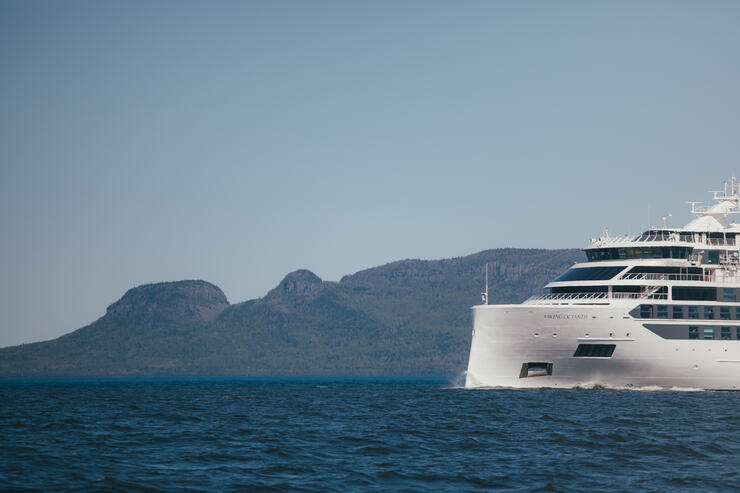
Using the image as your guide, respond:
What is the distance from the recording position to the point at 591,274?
206ft

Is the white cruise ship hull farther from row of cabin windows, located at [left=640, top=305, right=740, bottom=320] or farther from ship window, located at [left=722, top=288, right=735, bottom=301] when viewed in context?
ship window, located at [left=722, top=288, right=735, bottom=301]

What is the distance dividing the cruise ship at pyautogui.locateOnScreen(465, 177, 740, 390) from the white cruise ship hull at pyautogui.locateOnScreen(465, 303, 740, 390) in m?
0.07

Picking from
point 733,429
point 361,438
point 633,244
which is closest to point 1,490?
point 361,438

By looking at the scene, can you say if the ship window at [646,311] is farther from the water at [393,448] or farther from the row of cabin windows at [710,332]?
the water at [393,448]

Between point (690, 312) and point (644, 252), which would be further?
point (644, 252)

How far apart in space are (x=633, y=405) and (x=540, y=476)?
78.5 ft

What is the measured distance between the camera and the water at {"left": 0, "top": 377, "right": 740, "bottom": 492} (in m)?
25.5

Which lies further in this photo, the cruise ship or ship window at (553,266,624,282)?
ship window at (553,266,624,282)

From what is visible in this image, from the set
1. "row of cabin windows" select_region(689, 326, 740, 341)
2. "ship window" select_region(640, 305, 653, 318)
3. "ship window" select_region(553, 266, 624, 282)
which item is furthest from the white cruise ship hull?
"ship window" select_region(553, 266, 624, 282)

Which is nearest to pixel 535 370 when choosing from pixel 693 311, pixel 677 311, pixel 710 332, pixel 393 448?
pixel 677 311

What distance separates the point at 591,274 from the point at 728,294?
31.1 feet

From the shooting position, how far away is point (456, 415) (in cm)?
4500

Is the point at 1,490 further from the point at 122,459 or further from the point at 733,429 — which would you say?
the point at 733,429

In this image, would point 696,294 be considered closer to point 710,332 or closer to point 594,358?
point 710,332
